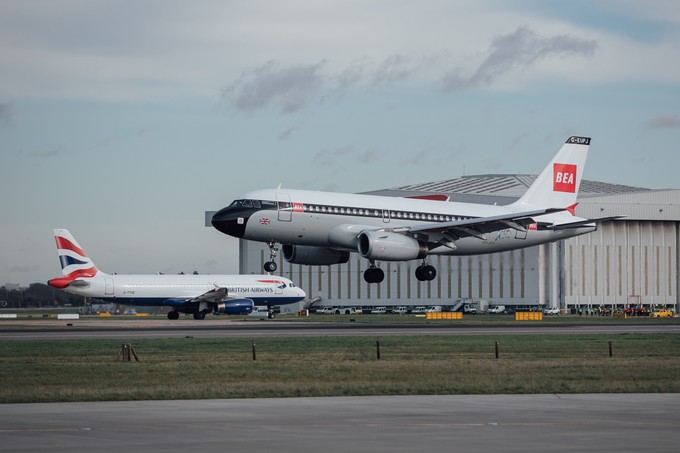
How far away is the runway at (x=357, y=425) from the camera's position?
21141mm

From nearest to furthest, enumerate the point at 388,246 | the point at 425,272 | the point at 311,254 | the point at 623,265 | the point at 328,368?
the point at 328,368 < the point at 388,246 < the point at 311,254 < the point at 425,272 < the point at 623,265

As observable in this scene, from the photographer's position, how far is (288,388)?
35500mm

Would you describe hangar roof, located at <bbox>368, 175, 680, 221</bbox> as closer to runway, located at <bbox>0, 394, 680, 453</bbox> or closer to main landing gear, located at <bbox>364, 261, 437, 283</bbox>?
main landing gear, located at <bbox>364, 261, 437, 283</bbox>

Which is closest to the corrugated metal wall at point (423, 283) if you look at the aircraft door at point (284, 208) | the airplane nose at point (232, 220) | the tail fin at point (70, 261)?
the tail fin at point (70, 261)

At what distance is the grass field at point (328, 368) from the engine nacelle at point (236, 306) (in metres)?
46.0

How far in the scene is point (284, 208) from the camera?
64438 mm

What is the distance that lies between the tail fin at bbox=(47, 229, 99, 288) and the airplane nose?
50259mm

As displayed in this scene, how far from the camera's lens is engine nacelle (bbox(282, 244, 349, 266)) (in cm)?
7044

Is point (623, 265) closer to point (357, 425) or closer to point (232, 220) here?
point (232, 220)

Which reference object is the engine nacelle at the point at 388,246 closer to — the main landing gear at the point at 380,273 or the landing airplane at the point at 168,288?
the main landing gear at the point at 380,273

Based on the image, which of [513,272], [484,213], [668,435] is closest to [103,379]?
[668,435]

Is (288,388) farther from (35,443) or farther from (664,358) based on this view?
(664,358)

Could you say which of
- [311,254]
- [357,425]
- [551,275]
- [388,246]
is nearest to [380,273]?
[388,246]

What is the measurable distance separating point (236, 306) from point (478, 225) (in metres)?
47.1
